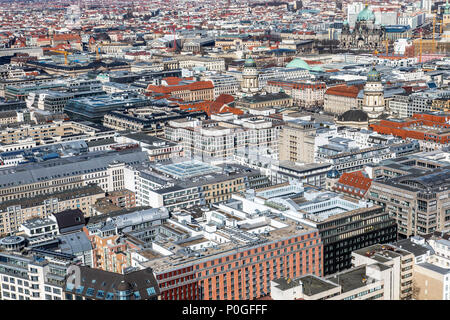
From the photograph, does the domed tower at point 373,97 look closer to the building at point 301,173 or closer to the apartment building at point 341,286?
the building at point 301,173

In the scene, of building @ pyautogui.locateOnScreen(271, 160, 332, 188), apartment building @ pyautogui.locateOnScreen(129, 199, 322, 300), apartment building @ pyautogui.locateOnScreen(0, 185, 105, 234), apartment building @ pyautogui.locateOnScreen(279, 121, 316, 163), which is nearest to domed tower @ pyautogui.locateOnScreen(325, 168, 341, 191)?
building @ pyautogui.locateOnScreen(271, 160, 332, 188)

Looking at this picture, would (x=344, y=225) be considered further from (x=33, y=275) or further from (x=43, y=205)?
(x=43, y=205)

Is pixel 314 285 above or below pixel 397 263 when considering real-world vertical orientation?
above

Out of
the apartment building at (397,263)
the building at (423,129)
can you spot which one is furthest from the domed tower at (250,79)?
the apartment building at (397,263)

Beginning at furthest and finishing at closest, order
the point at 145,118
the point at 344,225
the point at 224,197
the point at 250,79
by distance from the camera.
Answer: the point at 250,79
the point at 145,118
the point at 224,197
the point at 344,225

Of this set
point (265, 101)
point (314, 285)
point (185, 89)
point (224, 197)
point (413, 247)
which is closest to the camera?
point (314, 285)

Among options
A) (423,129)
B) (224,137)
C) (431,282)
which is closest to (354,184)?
(431,282)
